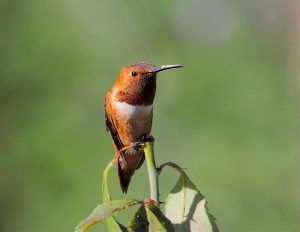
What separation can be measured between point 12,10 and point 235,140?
2.80 m

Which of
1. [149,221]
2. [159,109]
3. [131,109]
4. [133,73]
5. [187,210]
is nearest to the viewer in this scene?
[149,221]

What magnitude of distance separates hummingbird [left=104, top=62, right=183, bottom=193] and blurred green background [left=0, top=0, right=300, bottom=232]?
9.94ft

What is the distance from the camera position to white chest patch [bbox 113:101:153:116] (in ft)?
9.17

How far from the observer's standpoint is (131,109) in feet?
9.27

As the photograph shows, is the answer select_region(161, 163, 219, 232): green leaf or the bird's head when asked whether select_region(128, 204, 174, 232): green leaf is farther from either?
the bird's head

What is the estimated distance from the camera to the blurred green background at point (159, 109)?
648 cm

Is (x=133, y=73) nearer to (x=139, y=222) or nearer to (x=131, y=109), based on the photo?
(x=131, y=109)

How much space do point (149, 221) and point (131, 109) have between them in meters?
1.29

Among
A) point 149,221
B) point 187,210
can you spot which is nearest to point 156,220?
point 149,221

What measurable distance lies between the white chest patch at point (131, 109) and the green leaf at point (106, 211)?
1213 mm

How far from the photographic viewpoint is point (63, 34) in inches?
329

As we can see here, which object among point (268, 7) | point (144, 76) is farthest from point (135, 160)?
point (268, 7)

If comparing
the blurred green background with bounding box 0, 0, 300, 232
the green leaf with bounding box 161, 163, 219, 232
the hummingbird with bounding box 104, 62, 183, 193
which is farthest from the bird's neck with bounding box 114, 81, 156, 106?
the blurred green background with bounding box 0, 0, 300, 232

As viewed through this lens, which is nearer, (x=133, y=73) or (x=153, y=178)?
(x=153, y=178)
